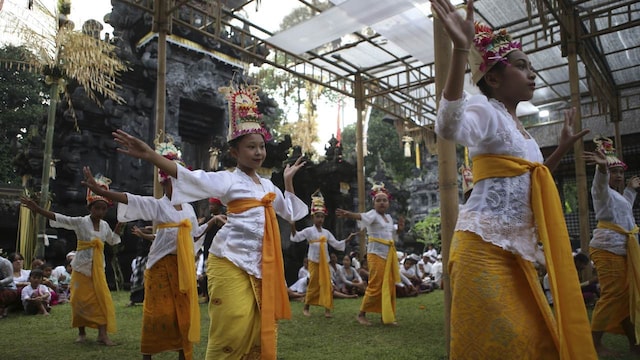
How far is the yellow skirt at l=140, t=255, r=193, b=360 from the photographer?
14.4 ft

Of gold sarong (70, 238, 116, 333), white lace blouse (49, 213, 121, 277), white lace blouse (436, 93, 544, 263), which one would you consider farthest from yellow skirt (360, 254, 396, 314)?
white lace blouse (436, 93, 544, 263)

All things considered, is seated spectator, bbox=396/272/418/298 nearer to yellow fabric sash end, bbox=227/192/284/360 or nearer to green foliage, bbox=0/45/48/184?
yellow fabric sash end, bbox=227/192/284/360

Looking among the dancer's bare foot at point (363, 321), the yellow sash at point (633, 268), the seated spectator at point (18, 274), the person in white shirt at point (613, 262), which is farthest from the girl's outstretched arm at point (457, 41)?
the seated spectator at point (18, 274)

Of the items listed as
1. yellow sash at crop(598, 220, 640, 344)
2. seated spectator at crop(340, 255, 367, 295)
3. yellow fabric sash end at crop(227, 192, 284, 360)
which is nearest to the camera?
yellow fabric sash end at crop(227, 192, 284, 360)

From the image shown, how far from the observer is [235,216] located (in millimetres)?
3412

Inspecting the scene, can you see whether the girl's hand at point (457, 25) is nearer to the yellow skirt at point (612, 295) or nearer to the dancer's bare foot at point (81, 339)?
the yellow skirt at point (612, 295)

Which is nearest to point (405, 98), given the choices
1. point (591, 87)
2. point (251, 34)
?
point (591, 87)

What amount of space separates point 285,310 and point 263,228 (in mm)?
610

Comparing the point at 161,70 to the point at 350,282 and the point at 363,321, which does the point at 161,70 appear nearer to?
the point at 363,321

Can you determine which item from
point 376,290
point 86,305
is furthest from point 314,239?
point 86,305

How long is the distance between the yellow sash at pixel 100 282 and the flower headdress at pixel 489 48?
16.8 feet

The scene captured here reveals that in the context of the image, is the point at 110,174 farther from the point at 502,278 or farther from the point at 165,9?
the point at 502,278

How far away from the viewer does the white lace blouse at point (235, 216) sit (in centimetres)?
315

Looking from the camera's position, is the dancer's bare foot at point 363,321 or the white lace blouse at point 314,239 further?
the white lace blouse at point 314,239
